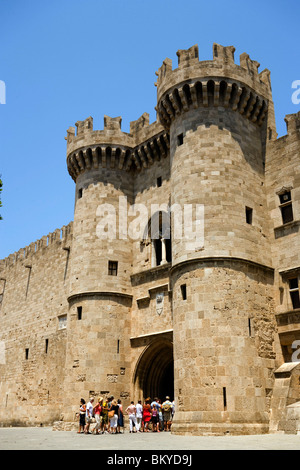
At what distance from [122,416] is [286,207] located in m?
9.21

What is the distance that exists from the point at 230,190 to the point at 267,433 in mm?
7762

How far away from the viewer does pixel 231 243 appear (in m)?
16.0

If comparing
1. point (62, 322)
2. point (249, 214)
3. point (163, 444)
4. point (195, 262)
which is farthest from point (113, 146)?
point (163, 444)

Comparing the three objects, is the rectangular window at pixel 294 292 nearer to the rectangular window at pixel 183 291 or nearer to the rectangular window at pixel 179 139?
the rectangular window at pixel 183 291

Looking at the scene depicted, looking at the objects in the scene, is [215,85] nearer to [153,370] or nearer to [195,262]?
[195,262]

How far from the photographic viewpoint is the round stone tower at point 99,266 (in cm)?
1919

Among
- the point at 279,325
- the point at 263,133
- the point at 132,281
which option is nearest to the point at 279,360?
the point at 279,325

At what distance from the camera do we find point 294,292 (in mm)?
16641

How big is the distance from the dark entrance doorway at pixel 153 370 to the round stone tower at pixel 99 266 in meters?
0.59

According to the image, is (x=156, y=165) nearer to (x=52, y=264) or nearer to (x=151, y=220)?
(x=151, y=220)

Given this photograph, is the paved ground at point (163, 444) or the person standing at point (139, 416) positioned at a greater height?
the person standing at point (139, 416)

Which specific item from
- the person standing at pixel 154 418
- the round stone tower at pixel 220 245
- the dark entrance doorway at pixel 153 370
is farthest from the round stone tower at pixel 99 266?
the round stone tower at pixel 220 245

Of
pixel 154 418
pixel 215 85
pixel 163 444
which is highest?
pixel 215 85

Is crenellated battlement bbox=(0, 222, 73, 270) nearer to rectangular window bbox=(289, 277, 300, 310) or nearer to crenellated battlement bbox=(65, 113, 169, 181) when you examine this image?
crenellated battlement bbox=(65, 113, 169, 181)
